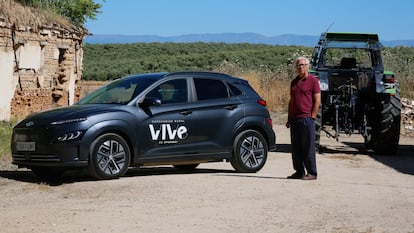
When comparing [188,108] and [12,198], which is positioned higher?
[188,108]

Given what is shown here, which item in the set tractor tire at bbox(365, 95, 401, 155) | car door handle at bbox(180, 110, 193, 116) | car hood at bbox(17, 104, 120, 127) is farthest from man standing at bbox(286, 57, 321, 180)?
tractor tire at bbox(365, 95, 401, 155)

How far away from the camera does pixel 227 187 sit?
1199 centimetres

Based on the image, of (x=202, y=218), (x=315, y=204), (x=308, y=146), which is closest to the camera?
(x=202, y=218)

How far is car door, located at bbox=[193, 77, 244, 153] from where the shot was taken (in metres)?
Answer: 13.8

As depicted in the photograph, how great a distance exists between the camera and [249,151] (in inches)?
559

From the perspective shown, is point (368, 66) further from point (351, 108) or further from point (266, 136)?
point (266, 136)

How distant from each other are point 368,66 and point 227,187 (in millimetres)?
9124

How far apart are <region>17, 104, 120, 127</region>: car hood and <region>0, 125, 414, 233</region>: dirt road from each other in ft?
3.19

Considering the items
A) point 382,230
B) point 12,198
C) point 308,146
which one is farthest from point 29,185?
point 382,230

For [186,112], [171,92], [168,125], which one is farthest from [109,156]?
[171,92]

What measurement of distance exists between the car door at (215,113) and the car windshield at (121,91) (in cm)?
97

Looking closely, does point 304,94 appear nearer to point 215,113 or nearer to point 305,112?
point 305,112

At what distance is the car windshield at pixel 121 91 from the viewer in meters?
13.3

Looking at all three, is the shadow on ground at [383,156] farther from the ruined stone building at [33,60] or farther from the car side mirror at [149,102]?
the ruined stone building at [33,60]
